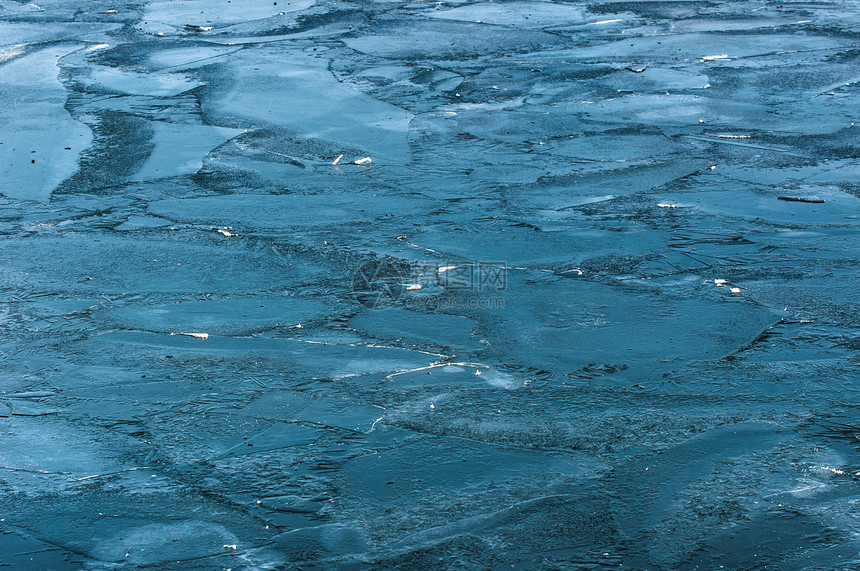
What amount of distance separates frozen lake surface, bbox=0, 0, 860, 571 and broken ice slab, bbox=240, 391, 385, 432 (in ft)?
0.06

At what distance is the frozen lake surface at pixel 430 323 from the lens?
3662 millimetres

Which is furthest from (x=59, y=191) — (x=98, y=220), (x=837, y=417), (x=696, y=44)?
(x=696, y=44)

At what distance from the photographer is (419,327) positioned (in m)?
5.30

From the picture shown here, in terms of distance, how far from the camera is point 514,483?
153 inches

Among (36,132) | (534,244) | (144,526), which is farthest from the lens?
(36,132)

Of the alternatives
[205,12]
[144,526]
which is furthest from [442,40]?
[144,526]

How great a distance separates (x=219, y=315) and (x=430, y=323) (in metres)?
1.50

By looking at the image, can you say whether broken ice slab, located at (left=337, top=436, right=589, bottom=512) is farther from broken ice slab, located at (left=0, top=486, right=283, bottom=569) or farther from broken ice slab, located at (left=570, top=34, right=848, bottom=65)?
broken ice slab, located at (left=570, top=34, right=848, bottom=65)

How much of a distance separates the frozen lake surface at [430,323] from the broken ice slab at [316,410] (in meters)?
0.02

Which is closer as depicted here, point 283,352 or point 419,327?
point 283,352

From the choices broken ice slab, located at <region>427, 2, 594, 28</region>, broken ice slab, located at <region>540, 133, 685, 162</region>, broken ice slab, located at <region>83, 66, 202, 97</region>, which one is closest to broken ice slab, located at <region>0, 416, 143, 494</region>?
broken ice slab, located at <region>540, 133, 685, 162</region>

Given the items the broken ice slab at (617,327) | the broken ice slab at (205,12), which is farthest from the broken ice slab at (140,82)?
the broken ice slab at (617,327)

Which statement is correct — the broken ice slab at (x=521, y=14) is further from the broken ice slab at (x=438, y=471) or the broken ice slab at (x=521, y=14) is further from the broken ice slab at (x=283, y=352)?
the broken ice slab at (x=438, y=471)

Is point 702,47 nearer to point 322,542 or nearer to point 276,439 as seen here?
point 276,439
